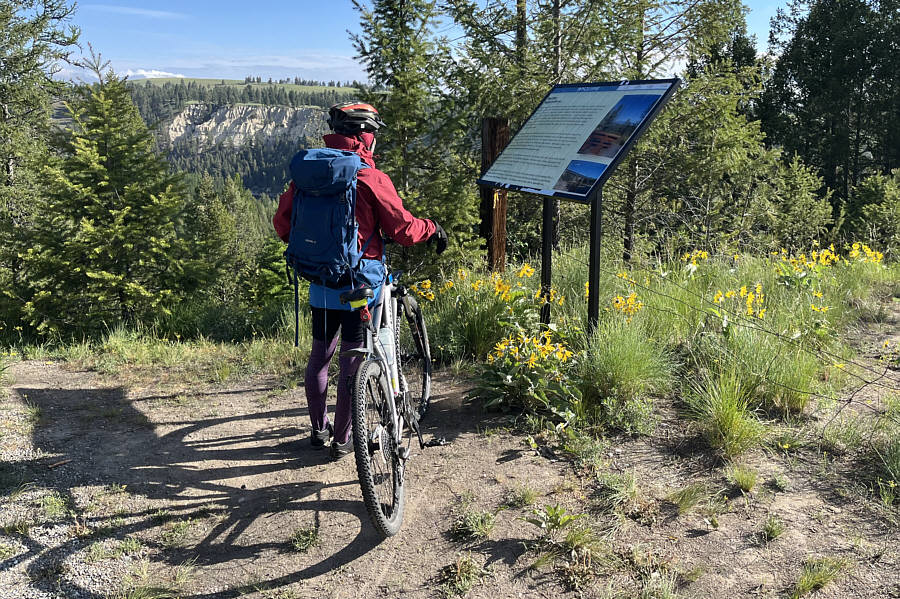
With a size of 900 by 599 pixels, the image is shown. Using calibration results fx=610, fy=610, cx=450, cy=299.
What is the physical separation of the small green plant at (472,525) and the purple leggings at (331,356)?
0.90 meters

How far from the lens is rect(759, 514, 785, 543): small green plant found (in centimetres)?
273

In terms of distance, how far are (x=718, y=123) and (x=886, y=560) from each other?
9035 millimetres

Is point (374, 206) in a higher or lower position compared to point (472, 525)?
higher

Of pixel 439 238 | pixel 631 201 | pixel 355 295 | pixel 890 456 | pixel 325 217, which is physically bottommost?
pixel 890 456

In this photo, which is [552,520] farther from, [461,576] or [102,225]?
[102,225]

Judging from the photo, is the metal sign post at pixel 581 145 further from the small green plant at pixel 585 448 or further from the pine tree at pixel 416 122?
the pine tree at pixel 416 122

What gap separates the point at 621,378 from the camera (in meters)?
3.93

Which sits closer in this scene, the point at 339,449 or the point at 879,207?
the point at 339,449

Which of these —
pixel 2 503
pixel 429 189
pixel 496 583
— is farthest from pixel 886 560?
pixel 429 189

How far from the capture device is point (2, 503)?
3.28 meters

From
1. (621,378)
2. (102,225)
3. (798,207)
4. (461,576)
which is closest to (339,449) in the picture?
(461,576)

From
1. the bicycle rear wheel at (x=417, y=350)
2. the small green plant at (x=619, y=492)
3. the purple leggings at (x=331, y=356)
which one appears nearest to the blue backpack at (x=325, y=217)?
the purple leggings at (x=331, y=356)

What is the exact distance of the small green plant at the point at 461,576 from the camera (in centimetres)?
255

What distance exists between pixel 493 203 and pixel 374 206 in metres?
3.97
